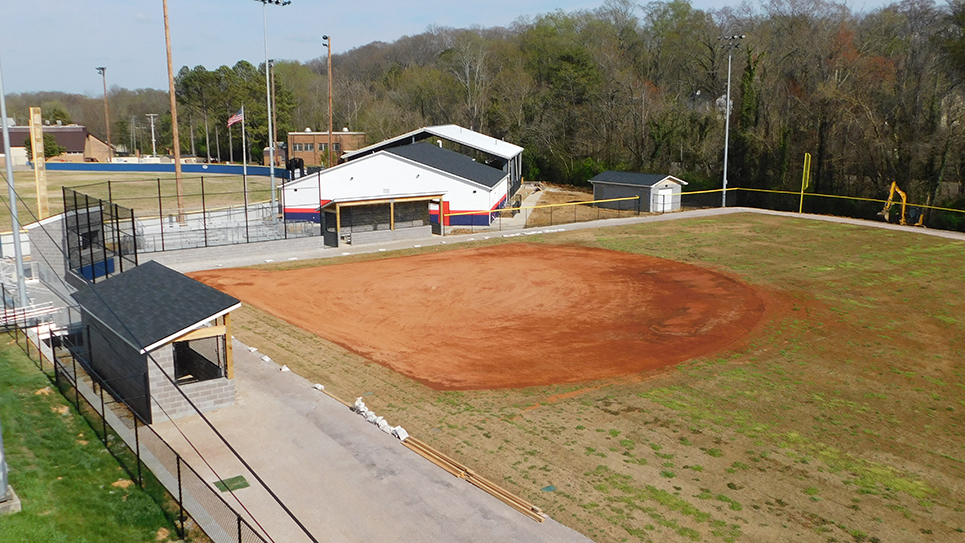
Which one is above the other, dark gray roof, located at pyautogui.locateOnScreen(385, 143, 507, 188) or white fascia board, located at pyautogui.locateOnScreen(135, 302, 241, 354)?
dark gray roof, located at pyautogui.locateOnScreen(385, 143, 507, 188)

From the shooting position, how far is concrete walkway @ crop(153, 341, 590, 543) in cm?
1234

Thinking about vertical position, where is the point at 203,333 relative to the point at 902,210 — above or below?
below

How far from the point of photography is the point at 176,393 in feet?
55.2

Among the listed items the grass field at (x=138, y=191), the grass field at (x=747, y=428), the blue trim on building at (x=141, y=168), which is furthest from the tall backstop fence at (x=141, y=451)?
the blue trim on building at (x=141, y=168)

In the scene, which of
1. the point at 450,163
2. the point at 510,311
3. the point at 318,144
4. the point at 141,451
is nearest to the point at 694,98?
the point at 450,163

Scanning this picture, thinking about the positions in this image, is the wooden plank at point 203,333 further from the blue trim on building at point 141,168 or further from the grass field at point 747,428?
the blue trim on building at point 141,168

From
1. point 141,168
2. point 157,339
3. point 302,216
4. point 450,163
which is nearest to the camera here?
point 157,339

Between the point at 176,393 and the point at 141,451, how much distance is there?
2.12 m

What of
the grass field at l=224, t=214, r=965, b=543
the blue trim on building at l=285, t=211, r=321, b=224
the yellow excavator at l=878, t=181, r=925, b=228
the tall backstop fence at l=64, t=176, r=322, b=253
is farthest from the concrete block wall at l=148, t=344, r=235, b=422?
the yellow excavator at l=878, t=181, r=925, b=228

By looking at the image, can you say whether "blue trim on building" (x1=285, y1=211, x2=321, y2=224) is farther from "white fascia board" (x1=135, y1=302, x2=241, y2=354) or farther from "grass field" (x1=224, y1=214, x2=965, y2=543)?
"white fascia board" (x1=135, y1=302, x2=241, y2=354)

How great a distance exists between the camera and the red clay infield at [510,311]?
2195 cm

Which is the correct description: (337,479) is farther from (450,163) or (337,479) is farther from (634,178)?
(634,178)

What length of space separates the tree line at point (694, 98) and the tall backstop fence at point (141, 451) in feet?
163

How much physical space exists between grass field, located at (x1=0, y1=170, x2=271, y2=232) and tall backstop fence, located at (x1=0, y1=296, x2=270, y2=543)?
109ft
